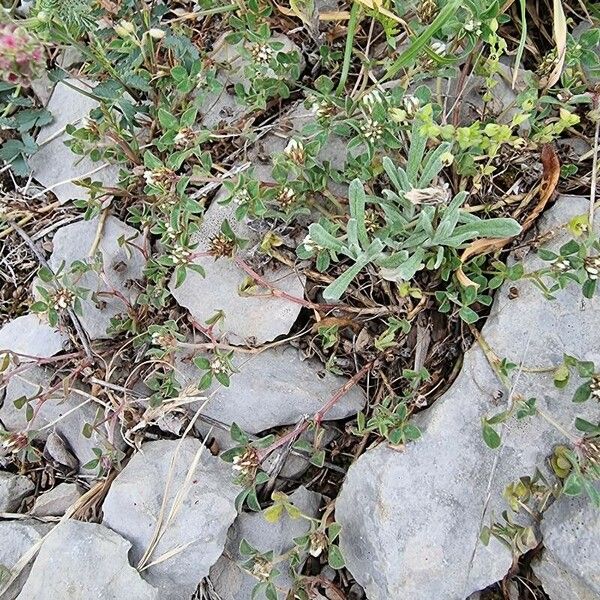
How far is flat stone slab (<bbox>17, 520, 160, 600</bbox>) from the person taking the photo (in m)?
2.68

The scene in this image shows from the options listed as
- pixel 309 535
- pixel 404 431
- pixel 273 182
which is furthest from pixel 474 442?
pixel 273 182

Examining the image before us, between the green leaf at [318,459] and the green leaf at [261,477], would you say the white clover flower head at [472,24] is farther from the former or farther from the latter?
the green leaf at [261,477]

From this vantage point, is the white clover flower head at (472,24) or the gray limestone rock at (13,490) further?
the gray limestone rock at (13,490)

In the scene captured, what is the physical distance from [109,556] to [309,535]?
76cm

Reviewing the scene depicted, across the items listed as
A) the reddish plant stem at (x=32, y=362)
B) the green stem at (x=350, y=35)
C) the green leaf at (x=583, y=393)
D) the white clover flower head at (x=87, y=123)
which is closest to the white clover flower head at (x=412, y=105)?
the green stem at (x=350, y=35)

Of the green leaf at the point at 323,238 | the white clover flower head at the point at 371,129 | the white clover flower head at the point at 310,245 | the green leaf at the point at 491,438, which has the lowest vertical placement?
the green leaf at the point at 491,438

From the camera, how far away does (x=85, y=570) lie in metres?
2.71

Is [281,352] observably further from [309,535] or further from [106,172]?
[106,172]

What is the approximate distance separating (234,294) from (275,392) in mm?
429

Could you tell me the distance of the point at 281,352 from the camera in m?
2.95

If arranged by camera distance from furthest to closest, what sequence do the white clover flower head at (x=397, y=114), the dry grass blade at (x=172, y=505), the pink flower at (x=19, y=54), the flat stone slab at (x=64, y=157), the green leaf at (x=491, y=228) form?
the flat stone slab at (x=64, y=157), the dry grass blade at (x=172, y=505), the white clover flower head at (x=397, y=114), the green leaf at (x=491, y=228), the pink flower at (x=19, y=54)

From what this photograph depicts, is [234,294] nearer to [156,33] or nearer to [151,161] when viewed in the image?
[151,161]

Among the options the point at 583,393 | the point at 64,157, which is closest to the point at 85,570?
the point at 64,157

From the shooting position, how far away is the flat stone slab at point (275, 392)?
2.86m
